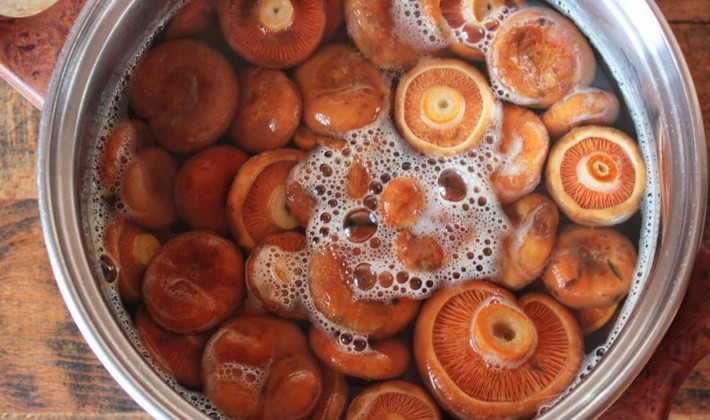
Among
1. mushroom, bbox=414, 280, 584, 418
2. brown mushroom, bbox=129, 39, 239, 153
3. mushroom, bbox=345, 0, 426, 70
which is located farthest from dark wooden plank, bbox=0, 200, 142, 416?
mushroom, bbox=345, 0, 426, 70

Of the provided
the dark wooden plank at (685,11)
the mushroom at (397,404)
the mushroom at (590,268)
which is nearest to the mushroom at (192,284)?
the mushroom at (397,404)

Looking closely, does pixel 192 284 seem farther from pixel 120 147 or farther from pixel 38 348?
pixel 38 348

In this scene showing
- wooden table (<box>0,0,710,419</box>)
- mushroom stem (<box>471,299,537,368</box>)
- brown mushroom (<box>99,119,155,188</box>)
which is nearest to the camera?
mushroom stem (<box>471,299,537,368</box>)

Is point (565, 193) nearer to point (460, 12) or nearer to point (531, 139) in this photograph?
point (531, 139)

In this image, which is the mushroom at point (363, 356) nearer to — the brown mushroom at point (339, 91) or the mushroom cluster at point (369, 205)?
the mushroom cluster at point (369, 205)

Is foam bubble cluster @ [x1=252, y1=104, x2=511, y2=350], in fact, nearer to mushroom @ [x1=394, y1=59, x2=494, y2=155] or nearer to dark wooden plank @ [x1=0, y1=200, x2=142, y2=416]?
mushroom @ [x1=394, y1=59, x2=494, y2=155]

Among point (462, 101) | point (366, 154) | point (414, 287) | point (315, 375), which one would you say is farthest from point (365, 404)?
point (462, 101)

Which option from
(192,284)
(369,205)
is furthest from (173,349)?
(369,205)
